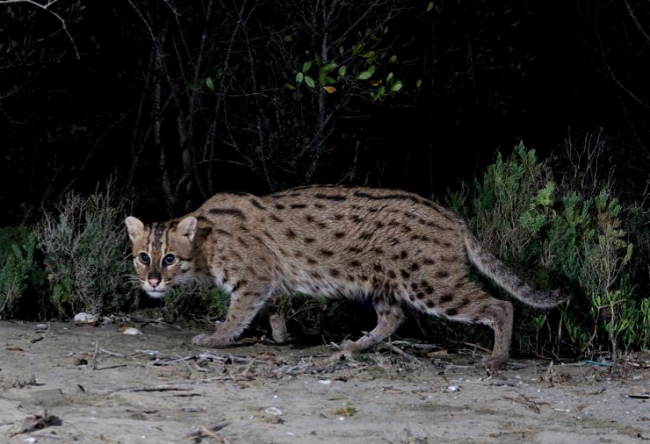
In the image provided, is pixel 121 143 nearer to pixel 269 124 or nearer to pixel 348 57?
pixel 269 124

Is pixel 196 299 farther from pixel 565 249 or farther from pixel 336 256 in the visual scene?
pixel 565 249

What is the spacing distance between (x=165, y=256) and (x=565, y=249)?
9.86 feet

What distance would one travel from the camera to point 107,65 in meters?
11.5

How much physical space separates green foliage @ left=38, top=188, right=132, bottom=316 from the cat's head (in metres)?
0.83

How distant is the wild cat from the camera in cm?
715

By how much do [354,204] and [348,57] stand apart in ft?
8.07

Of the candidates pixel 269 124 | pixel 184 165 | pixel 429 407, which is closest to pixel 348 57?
pixel 269 124

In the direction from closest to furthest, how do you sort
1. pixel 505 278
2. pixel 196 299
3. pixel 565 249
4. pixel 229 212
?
pixel 505 278, pixel 229 212, pixel 565 249, pixel 196 299

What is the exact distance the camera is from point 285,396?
19.6ft

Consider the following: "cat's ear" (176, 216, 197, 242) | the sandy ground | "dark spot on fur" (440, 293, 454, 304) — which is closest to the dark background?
"cat's ear" (176, 216, 197, 242)

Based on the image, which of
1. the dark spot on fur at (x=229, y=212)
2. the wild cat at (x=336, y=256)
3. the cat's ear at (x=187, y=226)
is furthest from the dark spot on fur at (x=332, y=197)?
the cat's ear at (x=187, y=226)

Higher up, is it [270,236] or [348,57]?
[348,57]

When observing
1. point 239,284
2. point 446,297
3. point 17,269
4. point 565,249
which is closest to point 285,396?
point 446,297

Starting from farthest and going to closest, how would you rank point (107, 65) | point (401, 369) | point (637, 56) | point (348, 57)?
point (637, 56)
point (107, 65)
point (348, 57)
point (401, 369)
